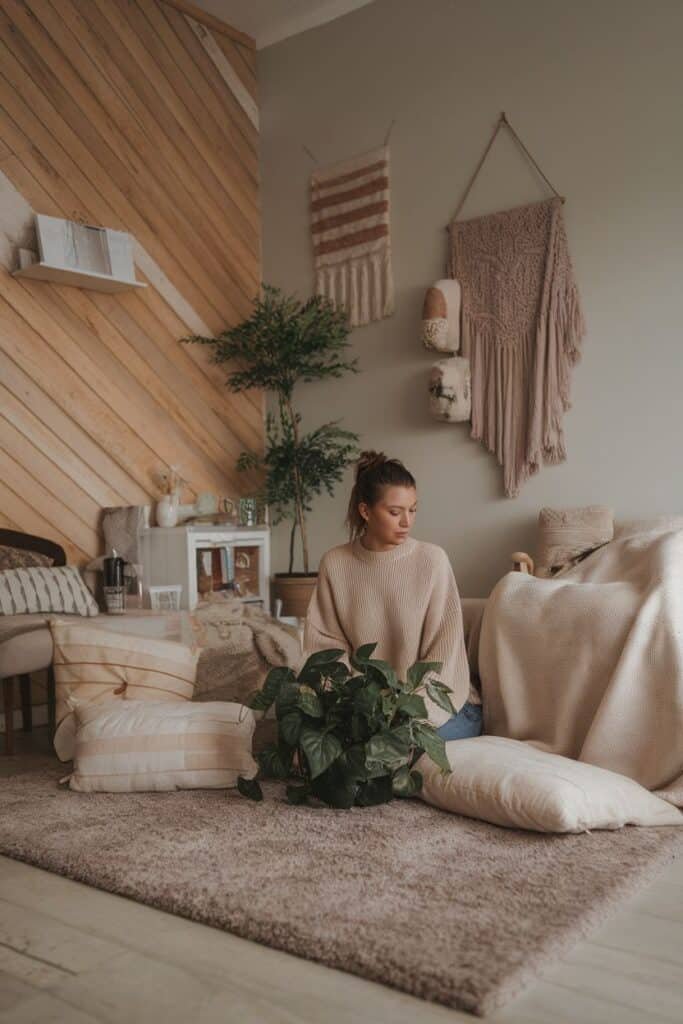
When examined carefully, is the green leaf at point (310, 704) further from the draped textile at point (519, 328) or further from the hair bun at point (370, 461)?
the draped textile at point (519, 328)

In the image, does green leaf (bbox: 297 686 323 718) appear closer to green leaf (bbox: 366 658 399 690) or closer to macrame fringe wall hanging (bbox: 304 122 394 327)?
green leaf (bbox: 366 658 399 690)

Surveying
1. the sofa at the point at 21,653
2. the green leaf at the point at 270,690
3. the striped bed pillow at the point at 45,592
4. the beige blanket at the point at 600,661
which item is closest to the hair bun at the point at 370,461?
the beige blanket at the point at 600,661

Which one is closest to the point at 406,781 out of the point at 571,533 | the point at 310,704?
the point at 310,704

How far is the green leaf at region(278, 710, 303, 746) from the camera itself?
2.47 meters

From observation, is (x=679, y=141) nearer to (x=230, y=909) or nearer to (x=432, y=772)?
(x=432, y=772)

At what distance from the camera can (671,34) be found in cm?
411

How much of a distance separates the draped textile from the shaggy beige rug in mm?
2400

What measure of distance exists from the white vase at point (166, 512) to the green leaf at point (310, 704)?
2421 millimetres

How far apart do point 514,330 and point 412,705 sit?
8.48 ft

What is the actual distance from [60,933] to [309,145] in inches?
185

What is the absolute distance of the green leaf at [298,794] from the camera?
8.43ft

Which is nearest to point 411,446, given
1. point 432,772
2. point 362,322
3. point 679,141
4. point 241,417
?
point 362,322

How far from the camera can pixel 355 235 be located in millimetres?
5262

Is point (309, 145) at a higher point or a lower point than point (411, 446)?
higher
